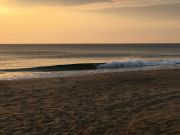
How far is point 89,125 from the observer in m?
9.58

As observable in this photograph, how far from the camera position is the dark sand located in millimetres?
9164

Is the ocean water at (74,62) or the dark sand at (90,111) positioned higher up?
the ocean water at (74,62)

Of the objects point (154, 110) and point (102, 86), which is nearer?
point (154, 110)

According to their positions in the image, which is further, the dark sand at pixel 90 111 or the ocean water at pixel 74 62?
the ocean water at pixel 74 62

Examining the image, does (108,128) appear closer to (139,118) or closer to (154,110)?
(139,118)

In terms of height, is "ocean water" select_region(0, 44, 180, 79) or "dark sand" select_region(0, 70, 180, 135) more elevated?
"ocean water" select_region(0, 44, 180, 79)

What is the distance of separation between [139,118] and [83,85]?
27.2ft

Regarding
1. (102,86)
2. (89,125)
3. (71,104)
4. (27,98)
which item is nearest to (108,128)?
(89,125)

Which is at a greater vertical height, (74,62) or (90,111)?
(74,62)

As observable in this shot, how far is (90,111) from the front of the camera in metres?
11.3

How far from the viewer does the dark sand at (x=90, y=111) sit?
916 centimetres

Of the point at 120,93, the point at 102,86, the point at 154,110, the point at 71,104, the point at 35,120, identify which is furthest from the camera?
the point at 102,86

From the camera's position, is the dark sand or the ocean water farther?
the ocean water

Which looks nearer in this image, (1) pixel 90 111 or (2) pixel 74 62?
(1) pixel 90 111
